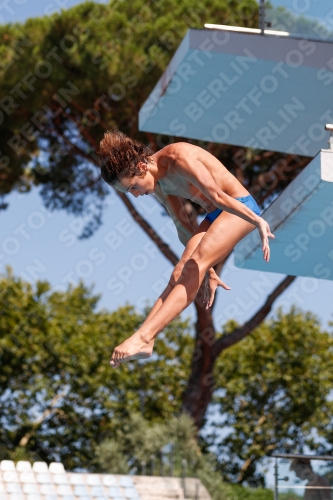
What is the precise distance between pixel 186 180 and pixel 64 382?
20.0m

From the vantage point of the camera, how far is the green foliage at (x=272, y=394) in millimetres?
24000

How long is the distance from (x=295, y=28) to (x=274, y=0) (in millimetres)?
436

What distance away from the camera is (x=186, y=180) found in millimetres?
4254

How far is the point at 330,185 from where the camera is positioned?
24.5ft

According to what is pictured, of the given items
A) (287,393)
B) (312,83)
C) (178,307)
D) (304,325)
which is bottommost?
(287,393)

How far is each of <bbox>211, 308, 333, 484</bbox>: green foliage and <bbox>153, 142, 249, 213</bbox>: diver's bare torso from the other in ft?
66.4

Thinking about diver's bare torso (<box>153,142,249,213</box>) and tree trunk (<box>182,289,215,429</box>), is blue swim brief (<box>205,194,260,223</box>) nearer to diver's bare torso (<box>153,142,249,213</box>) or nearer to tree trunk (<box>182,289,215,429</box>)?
diver's bare torso (<box>153,142,249,213</box>)

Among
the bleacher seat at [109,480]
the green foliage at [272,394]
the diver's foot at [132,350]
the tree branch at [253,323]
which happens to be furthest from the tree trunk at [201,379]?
the diver's foot at [132,350]

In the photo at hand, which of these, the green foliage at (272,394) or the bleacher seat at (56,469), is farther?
the green foliage at (272,394)

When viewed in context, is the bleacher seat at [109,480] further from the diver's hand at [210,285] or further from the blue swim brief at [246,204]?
the blue swim brief at [246,204]

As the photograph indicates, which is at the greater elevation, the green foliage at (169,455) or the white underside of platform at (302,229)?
the white underside of platform at (302,229)

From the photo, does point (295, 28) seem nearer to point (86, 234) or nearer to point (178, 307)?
point (178, 307)

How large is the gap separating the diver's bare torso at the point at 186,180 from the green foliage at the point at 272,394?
66.4 feet

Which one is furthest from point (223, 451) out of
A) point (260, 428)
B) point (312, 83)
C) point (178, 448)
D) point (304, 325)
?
point (312, 83)
